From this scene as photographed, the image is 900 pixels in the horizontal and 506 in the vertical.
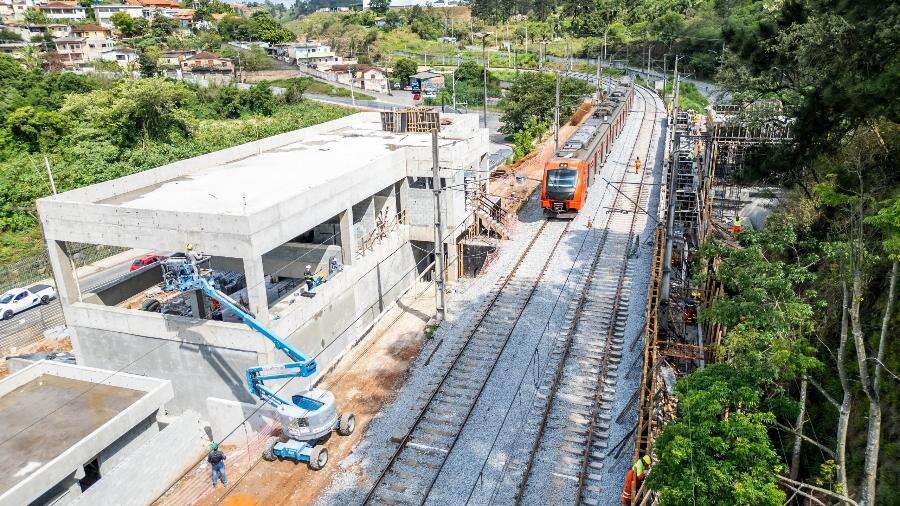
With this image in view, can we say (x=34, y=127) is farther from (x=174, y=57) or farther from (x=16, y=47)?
(x=16, y=47)

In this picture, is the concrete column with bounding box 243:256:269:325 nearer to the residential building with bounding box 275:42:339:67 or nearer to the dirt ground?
the dirt ground

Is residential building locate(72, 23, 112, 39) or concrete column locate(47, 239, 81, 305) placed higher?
residential building locate(72, 23, 112, 39)

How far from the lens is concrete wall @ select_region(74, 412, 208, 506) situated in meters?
16.3

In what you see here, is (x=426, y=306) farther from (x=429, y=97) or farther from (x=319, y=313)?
(x=429, y=97)

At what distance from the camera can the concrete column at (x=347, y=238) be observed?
24.6 metres

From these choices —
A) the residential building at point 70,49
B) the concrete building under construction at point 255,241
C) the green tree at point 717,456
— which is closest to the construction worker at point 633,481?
the green tree at point 717,456

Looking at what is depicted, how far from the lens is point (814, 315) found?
15906 mm

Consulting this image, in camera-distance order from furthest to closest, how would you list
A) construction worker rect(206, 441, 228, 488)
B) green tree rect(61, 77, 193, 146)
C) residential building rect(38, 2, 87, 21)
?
residential building rect(38, 2, 87, 21)
green tree rect(61, 77, 193, 146)
construction worker rect(206, 441, 228, 488)

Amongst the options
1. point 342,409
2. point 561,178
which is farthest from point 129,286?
point 561,178

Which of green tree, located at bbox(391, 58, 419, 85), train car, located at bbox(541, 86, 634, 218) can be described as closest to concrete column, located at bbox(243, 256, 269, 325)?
train car, located at bbox(541, 86, 634, 218)

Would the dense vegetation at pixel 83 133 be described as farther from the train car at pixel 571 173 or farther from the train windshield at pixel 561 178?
the train windshield at pixel 561 178

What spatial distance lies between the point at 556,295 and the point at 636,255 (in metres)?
5.92

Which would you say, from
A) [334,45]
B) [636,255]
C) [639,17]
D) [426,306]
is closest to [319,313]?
[426,306]

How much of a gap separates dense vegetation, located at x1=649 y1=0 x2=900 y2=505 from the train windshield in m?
10.7
